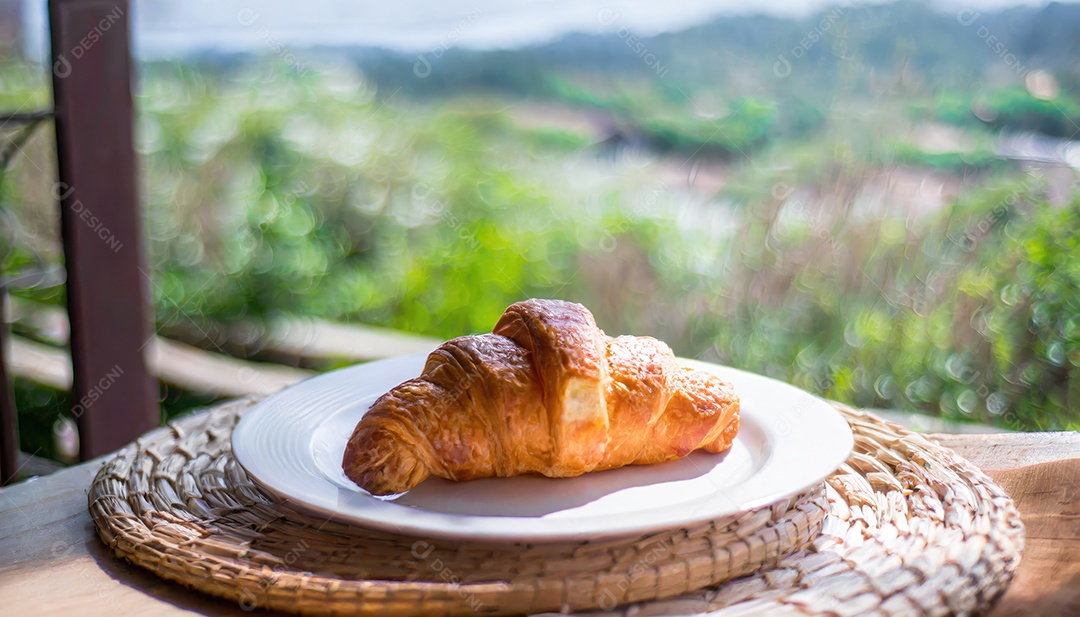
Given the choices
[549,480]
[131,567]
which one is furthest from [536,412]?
[131,567]

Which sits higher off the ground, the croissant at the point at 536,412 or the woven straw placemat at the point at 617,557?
the croissant at the point at 536,412

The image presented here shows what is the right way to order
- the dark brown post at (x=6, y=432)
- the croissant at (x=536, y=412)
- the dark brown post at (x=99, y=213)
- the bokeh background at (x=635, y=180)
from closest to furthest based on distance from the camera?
the croissant at (x=536, y=412) < the dark brown post at (x=6, y=432) < the dark brown post at (x=99, y=213) < the bokeh background at (x=635, y=180)

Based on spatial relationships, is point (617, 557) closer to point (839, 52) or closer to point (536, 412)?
point (536, 412)

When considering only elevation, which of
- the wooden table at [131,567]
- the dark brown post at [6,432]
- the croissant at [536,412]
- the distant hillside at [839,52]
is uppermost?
the distant hillside at [839,52]

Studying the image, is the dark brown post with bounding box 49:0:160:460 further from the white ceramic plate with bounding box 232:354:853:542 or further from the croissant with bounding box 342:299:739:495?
the croissant with bounding box 342:299:739:495

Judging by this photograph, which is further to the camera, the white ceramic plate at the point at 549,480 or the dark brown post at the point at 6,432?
the dark brown post at the point at 6,432

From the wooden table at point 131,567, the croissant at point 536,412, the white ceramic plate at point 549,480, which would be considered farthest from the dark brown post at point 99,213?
the croissant at point 536,412

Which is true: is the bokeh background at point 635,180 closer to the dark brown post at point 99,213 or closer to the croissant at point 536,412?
the dark brown post at point 99,213
